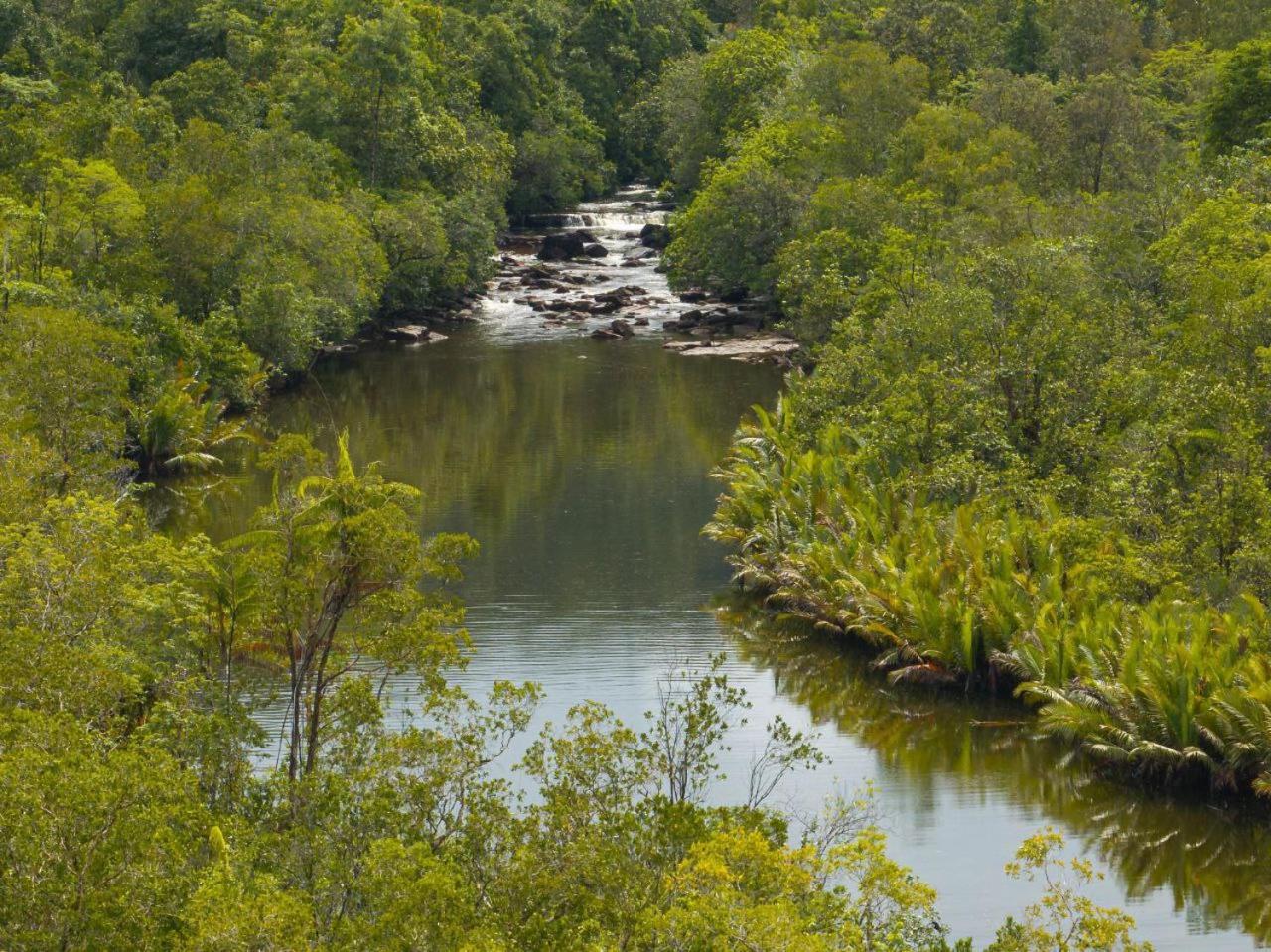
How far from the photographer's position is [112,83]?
70812 mm

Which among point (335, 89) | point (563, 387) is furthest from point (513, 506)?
point (335, 89)

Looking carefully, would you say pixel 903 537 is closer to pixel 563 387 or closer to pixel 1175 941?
pixel 1175 941

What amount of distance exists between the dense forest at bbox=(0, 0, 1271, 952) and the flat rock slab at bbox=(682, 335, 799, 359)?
3219 millimetres

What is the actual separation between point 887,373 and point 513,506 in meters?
9.45

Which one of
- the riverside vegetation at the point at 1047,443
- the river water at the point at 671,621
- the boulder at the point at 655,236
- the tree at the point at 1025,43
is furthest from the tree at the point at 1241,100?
the tree at the point at 1025,43

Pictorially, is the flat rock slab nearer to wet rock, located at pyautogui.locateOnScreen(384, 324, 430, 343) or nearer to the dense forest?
the dense forest

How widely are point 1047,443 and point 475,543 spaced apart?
59.0 feet

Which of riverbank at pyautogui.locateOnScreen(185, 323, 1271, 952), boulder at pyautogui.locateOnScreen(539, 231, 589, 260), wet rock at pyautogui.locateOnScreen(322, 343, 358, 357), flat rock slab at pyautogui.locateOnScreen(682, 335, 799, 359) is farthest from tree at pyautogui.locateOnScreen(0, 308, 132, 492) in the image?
boulder at pyautogui.locateOnScreen(539, 231, 589, 260)

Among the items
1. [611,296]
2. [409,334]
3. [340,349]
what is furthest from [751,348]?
[340,349]

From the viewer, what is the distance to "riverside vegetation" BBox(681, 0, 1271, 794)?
24.0m

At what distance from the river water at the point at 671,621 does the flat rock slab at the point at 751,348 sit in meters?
1.29

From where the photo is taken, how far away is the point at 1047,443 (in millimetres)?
32656

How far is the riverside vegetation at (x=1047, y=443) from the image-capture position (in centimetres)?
2397

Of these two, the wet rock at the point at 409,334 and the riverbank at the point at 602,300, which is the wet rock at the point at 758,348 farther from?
the wet rock at the point at 409,334
